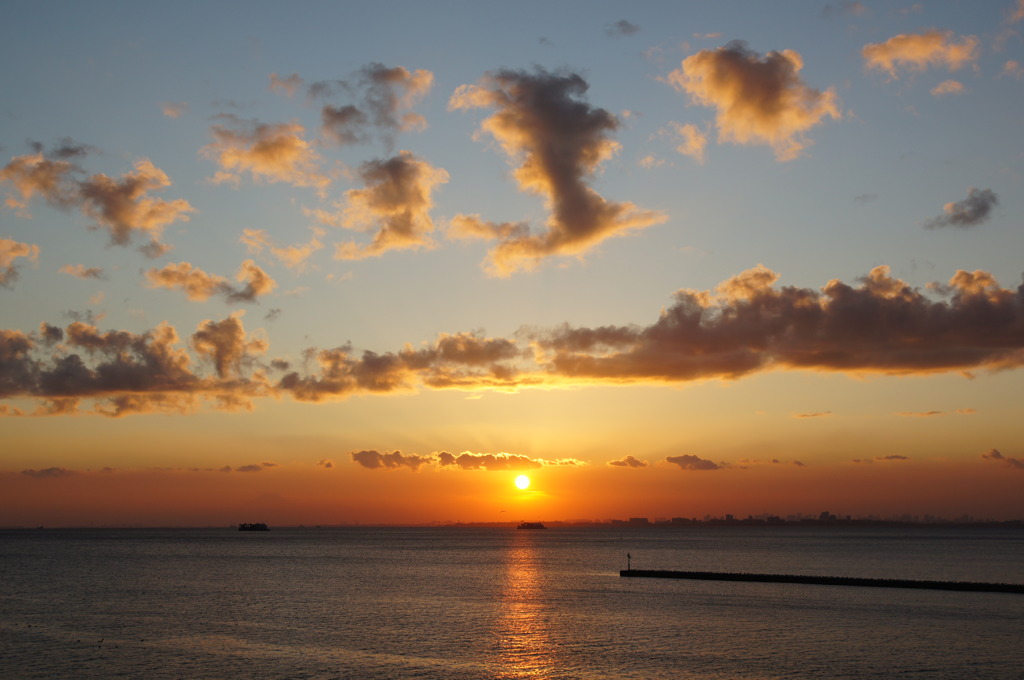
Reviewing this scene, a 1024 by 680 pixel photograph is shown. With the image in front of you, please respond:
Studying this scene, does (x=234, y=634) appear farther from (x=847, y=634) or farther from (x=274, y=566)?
(x=274, y=566)

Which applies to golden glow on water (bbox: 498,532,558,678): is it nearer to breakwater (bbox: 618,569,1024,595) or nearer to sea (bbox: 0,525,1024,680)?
sea (bbox: 0,525,1024,680)

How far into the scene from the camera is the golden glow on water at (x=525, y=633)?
183ft

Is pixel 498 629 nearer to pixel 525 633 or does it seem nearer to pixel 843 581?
pixel 525 633

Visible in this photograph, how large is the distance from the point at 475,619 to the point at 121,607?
128 feet

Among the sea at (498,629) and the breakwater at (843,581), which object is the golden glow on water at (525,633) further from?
the breakwater at (843,581)

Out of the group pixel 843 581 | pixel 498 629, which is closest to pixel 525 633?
pixel 498 629

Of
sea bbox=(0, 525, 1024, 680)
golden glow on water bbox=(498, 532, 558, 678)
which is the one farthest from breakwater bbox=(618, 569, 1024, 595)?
golden glow on water bbox=(498, 532, 558, 678)

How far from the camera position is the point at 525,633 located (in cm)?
7081

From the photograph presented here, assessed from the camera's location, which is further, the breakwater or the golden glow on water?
the breakwater

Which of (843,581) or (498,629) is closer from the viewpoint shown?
(498,629)

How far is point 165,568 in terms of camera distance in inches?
6334

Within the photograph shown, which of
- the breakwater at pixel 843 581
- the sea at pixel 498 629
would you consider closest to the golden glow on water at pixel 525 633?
the sea at pixel 498 629

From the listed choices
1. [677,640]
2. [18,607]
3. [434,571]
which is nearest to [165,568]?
[434,571]

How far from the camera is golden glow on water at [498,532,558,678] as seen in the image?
2192 inches
